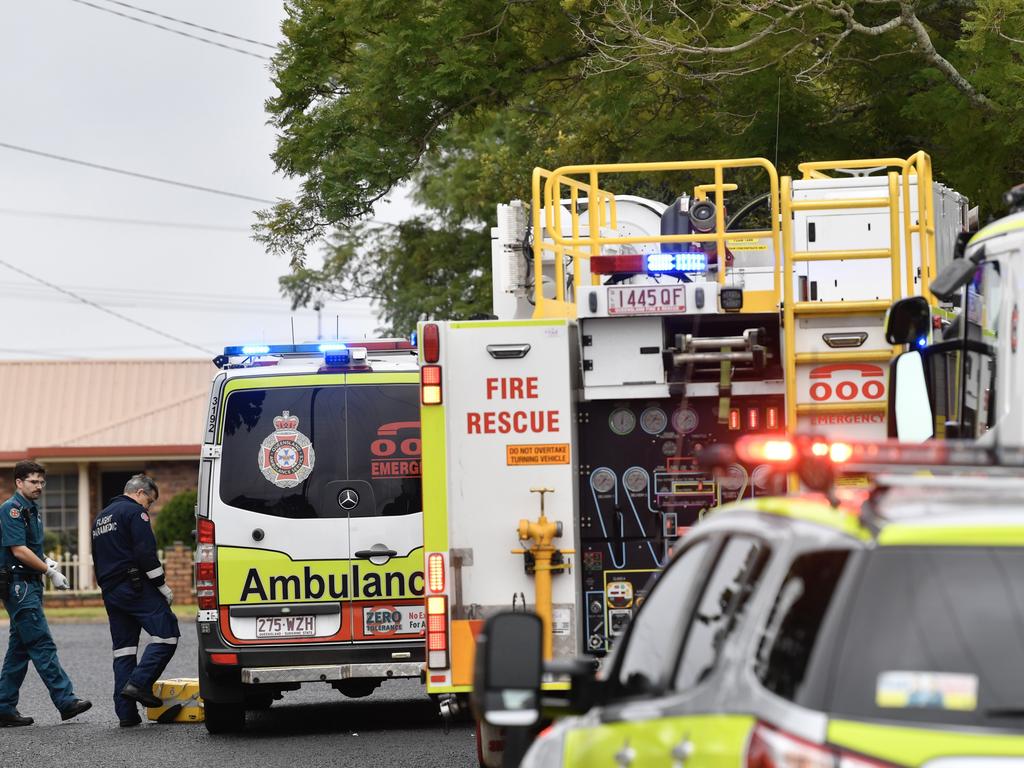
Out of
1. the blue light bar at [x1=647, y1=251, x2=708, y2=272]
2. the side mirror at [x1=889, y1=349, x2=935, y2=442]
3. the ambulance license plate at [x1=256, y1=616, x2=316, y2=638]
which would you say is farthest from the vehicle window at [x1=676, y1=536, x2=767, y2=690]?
the ambulance license plate at [x1=256, y1=616, x2=316, y2=638]

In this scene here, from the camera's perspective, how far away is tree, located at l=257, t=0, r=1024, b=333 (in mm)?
14055

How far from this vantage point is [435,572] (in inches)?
357

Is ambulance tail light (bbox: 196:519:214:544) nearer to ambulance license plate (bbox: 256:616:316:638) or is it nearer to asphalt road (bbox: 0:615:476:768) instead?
ambulance license plate (bbox: 256:616:316:638)

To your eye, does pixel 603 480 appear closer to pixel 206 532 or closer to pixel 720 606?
pixel 206 532

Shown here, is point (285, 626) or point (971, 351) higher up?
point (971, 351)

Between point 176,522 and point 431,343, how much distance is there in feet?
82.7

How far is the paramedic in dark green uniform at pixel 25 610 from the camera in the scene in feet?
44.7

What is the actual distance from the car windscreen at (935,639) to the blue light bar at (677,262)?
614 centimetres

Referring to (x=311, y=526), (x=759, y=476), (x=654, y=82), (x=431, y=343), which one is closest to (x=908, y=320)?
(x=759, y=476)

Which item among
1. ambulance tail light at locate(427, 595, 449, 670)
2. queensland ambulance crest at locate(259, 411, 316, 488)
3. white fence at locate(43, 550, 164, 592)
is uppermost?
queensland ambulance crest at locate(259, 411, 316, 488)

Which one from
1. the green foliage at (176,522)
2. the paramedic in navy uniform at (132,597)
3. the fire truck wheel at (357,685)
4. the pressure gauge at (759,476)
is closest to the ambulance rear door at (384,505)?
the fire truck wheel at (357,685)

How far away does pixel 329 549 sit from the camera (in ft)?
39.7

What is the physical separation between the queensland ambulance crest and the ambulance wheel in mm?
1658

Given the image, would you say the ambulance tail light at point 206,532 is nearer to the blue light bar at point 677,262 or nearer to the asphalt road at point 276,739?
the asphalt road at point 276,739
